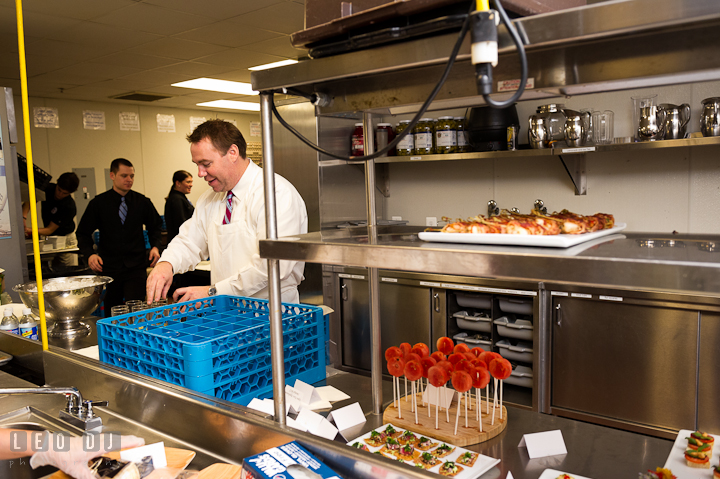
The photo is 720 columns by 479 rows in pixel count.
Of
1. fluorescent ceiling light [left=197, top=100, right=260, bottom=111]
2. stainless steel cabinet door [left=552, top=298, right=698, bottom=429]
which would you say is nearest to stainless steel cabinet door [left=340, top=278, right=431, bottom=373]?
stainless steel cabinet door [left=552, top=298, right=698, bottom=429]

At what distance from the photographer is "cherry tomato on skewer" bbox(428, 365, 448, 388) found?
1.24 m

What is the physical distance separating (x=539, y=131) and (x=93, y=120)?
276 inches

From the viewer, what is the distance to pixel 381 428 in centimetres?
133

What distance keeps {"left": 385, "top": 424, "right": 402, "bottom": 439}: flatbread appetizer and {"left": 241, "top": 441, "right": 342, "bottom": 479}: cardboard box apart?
0.89 feet

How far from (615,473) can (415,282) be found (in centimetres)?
263

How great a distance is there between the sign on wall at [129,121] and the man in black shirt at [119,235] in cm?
399

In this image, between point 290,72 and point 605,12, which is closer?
point 605,12

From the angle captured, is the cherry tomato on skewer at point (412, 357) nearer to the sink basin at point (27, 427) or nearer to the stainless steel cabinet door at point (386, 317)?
the sink basin at point (27, 427)

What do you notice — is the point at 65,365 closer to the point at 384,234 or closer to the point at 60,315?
the point at 60,315

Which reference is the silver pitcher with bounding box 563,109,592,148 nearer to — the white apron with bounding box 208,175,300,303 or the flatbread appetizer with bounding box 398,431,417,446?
the white apron with bounding box 208,175,300,303

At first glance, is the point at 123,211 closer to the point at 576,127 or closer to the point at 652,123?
the point at 576,127

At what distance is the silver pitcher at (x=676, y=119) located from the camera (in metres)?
2.91

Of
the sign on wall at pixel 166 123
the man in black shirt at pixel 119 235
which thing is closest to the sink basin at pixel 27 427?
the man in black shirt at pixel 119 235

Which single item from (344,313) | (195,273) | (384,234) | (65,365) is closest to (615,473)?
(384,234)
